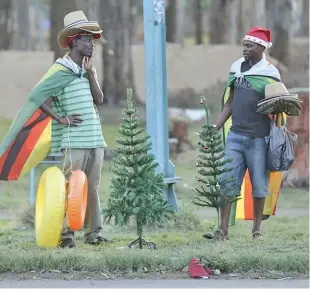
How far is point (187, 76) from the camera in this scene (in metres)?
36.8

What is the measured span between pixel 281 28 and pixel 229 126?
91.4ft

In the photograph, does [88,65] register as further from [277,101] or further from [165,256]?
[165,256]

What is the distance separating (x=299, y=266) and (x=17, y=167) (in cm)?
279

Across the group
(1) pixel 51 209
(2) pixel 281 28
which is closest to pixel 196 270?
(1) pixel 51 209

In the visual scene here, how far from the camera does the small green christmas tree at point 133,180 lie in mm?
9453

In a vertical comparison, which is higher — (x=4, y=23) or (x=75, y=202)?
(x=4, y=23)

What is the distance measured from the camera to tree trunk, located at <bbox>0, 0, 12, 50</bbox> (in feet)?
164

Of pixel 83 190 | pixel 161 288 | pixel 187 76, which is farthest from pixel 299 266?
pixel 187 76

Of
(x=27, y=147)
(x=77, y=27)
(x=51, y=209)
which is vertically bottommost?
(x=51, y=209)

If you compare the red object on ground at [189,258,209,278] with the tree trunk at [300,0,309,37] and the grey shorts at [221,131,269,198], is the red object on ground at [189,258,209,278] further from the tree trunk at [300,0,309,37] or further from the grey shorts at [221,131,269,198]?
the tree trunk at [300,0,309,37]

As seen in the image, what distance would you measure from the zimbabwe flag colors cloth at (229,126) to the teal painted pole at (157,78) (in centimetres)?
63

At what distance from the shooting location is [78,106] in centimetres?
978

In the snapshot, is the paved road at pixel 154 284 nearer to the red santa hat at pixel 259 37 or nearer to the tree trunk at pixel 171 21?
the red santa hat at pixel 259 37

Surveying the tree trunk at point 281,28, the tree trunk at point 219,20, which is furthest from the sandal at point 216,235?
the tree trunk at point 219,20
